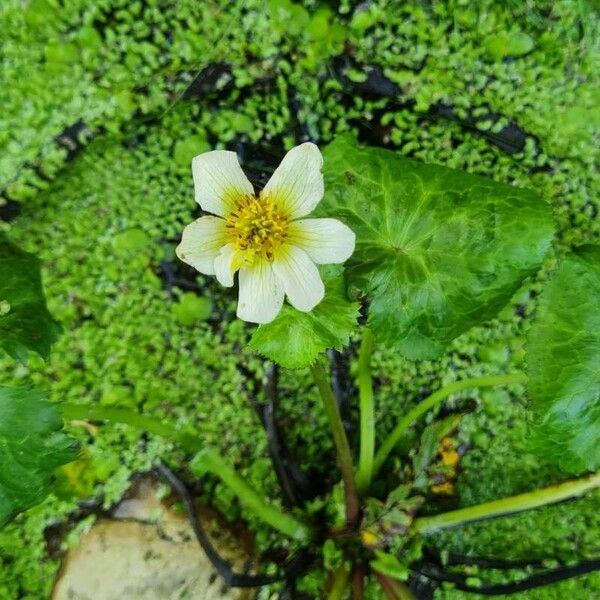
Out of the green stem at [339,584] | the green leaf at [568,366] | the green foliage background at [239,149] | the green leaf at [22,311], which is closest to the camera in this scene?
the green leaf at [568,366]

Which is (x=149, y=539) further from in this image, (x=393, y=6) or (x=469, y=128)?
(x=393, y=6)

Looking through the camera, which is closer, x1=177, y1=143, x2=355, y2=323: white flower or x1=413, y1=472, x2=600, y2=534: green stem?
x1=177, y1=143, x2=355, y2=323: white flower

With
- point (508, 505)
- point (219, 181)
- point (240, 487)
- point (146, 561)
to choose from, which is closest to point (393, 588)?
point (508, 505)

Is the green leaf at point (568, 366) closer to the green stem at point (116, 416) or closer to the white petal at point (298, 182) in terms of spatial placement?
the white petal at point (298, 182)

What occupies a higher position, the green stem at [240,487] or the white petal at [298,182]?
the white petal at [298,182]

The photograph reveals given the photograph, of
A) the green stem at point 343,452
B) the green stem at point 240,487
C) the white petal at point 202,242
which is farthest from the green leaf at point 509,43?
the green stem at point 240,487

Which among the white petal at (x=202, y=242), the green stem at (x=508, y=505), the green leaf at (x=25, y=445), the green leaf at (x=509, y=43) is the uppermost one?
the green leaf at (x=509, y=43)

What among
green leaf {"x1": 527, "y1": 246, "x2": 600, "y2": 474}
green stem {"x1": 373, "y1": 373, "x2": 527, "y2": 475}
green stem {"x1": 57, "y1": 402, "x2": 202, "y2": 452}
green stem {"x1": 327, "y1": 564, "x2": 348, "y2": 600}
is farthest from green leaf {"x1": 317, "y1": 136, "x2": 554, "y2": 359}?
green stem {"x1": 327, "y1": 564, "x2": 348, "y2": 600}

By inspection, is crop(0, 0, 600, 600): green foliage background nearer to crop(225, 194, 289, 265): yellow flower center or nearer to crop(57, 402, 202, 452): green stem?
crop(57, 402, 202, 452): green stem
